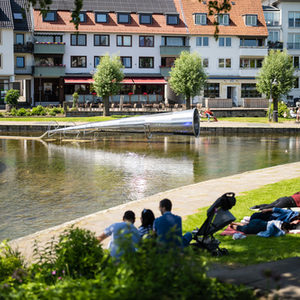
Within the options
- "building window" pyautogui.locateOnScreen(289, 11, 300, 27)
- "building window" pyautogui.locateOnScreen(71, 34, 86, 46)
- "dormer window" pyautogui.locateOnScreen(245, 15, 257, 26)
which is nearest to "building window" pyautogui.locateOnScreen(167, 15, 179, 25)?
"dormer window" pyautogui.locateOnScreen(245, 15, 257, 26)

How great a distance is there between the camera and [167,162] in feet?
87.6

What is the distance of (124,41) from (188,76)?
1581cm

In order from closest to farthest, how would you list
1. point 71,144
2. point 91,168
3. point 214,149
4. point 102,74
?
point 91,168 → point 214,149 → point 71,144 → point 102,74

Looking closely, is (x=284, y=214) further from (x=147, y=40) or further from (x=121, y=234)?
(x=147, y=40)

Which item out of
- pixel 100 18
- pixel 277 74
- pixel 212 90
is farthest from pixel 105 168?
pixel 212 90

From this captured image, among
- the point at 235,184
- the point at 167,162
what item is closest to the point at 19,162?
the point at 167,162

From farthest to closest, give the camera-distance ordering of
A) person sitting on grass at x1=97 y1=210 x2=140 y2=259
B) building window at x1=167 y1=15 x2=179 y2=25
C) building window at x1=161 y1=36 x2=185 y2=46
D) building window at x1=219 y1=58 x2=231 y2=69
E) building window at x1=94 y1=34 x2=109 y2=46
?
building window at x1=219 y1=58 x2=231 y2=69 → building window at x1=167 y1=15 x2=179 y2=25 → building window at x1=161 y1=36 x2=185 y2=46 → building window at x1=94 y1=34 x2=109 y2=46 → person sitting on grass at x1=97 y1=210 x2=140 y2=259

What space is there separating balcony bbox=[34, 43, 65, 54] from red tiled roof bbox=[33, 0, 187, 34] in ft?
6.25

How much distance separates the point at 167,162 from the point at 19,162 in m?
7.13

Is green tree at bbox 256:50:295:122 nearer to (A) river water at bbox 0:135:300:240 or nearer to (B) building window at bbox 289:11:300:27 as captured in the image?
(A) river water at bbox 0:135:300:240

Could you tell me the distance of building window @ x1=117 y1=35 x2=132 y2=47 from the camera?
70.7 metres

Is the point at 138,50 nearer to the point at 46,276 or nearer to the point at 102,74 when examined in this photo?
the point at 102,74

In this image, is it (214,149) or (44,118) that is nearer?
(214,149)

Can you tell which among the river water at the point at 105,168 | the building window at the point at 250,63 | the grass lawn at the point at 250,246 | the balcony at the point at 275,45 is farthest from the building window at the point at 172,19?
the grass lawn at the point at 250,246
